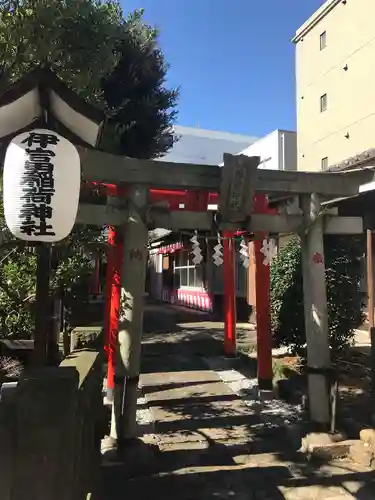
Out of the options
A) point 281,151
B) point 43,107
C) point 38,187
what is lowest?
point 38,187

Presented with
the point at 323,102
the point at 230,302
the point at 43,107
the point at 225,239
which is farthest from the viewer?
the point at 323,102

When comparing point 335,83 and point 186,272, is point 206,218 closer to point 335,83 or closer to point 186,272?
point 186,272

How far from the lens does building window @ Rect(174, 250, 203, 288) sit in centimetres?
1936

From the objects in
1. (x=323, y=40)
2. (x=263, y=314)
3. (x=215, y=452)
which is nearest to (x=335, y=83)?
(x=323, y=40)

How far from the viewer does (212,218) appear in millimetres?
6324

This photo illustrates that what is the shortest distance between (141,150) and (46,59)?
27.2 ft

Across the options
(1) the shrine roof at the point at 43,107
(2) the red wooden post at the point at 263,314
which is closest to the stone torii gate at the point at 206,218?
(1) the shrine roof at the point at 43,107

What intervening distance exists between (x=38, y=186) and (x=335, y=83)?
2200cm

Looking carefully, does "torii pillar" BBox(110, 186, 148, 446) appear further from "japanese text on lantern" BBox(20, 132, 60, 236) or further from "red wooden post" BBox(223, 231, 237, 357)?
"red wooden post" BBox(223, 231, 237, 357)

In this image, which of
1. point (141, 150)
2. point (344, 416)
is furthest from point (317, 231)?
point (141, 150)

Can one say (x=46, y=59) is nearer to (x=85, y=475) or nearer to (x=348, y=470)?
(x=85, y=475)

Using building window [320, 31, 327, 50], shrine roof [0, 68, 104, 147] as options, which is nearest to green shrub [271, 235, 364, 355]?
shrine roof [0, 68, 104, 147]

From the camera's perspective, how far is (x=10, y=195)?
395 cm

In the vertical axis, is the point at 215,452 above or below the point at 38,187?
below
